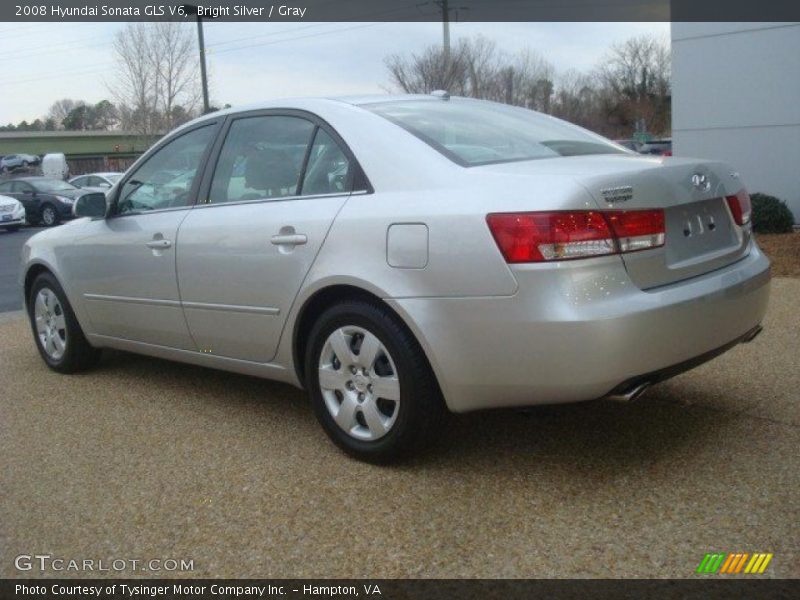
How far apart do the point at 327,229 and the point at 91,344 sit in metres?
2.49

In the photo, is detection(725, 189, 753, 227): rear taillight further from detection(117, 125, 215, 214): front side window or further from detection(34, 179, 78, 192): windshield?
detection(34, 179, 78, 192): windshield

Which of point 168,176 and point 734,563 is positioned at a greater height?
point 168,176

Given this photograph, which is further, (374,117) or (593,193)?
(374,117)

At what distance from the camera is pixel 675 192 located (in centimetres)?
340

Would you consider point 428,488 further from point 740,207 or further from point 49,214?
point 49,214

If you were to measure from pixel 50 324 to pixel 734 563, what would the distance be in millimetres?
4605

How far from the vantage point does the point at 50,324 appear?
586cm

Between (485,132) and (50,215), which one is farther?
(50,215)

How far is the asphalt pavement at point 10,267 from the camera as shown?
33.5 feet

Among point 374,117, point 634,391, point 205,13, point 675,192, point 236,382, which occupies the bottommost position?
point 236,382

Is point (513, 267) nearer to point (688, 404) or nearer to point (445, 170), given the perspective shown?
point (445, 170)

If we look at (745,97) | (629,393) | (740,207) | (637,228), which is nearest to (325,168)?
(637,228)

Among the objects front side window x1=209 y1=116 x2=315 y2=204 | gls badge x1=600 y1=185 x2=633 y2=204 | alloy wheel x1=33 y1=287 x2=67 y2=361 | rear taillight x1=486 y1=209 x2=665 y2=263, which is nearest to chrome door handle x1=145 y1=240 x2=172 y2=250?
front side window x1=209 y1=116 x2=315 y2=204
